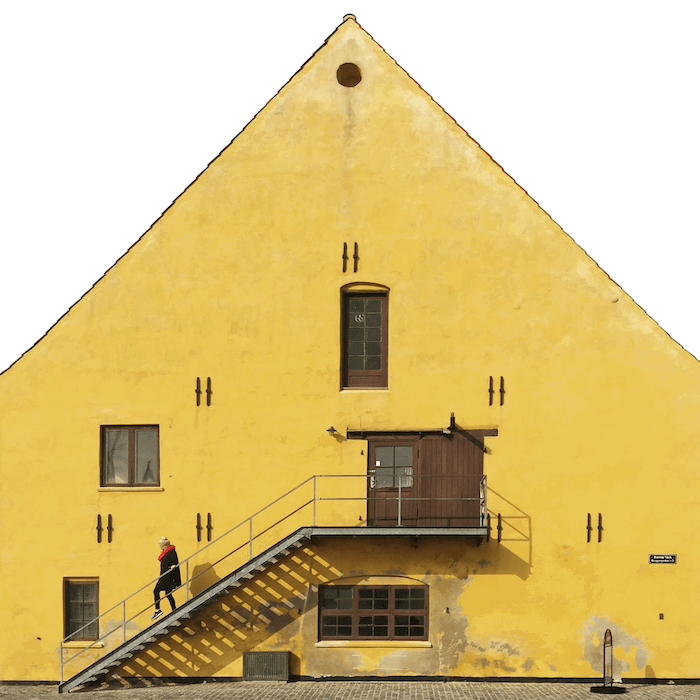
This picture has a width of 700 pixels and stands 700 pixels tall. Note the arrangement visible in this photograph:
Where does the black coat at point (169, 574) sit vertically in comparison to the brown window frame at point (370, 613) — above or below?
above

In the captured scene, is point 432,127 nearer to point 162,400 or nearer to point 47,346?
point 162,400

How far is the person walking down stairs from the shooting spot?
21766 millimetres

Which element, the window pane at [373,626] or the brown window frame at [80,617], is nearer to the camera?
the window pane at [373,626]

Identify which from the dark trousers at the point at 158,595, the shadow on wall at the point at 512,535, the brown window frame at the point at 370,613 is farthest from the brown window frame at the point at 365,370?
the dark trousers at the point at 158,595

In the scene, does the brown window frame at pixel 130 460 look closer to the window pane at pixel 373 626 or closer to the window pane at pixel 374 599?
the window pane at pixel 374 599

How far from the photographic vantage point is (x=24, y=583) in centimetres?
2258

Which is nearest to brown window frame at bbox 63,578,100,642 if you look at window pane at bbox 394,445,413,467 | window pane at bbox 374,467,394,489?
window pane at bbox 374,467,394,489

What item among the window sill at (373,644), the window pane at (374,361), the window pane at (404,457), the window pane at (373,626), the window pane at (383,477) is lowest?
the window sill at (373,644)

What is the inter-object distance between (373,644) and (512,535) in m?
3.96

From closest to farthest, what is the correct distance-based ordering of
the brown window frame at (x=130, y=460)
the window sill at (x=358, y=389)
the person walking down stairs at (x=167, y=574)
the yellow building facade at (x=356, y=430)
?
1. the yellow building facade at (x=356, y=430)
2. the person walking down stairs at (x=167, y=574)
3. the window sill at (x=358, y=389)
4. the brown window frame at (x=130, y=460)

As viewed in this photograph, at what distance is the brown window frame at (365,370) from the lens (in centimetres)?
2247

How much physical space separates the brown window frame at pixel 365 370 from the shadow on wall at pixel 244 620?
4.01 meters

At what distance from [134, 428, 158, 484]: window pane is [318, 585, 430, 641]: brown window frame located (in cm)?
486

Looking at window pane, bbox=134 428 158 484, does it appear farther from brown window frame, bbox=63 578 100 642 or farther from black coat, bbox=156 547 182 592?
brown window frame, bbox=63 578 100 642
